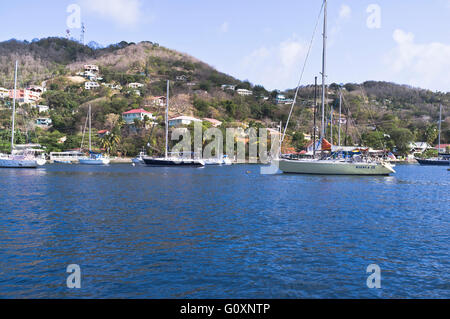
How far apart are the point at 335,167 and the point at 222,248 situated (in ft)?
122

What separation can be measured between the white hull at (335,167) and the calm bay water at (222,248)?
73.7ft

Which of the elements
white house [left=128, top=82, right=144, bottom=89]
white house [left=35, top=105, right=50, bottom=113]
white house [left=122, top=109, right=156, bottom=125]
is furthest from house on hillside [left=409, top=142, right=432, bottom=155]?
white house [left=35, top=105, right=50, bottom=113]

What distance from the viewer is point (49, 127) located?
13475 centimetres

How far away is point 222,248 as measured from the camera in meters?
14.2

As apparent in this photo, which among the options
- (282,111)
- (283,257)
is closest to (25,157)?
(283,257)

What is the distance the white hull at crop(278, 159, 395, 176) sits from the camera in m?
48.4

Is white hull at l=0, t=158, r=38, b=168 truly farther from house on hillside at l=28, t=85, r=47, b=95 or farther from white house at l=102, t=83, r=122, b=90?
house on hillside at l=28, t=85, r=47, b=95

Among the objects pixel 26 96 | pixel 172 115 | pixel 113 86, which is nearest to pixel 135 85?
pixel 113 86

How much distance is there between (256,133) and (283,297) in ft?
347

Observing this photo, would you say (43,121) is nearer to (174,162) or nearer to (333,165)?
(174,162)

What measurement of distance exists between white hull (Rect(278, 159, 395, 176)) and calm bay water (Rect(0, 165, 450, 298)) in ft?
73.7

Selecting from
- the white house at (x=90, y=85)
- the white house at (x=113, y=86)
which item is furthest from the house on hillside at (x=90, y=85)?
the white house at (x=113, y=86)
